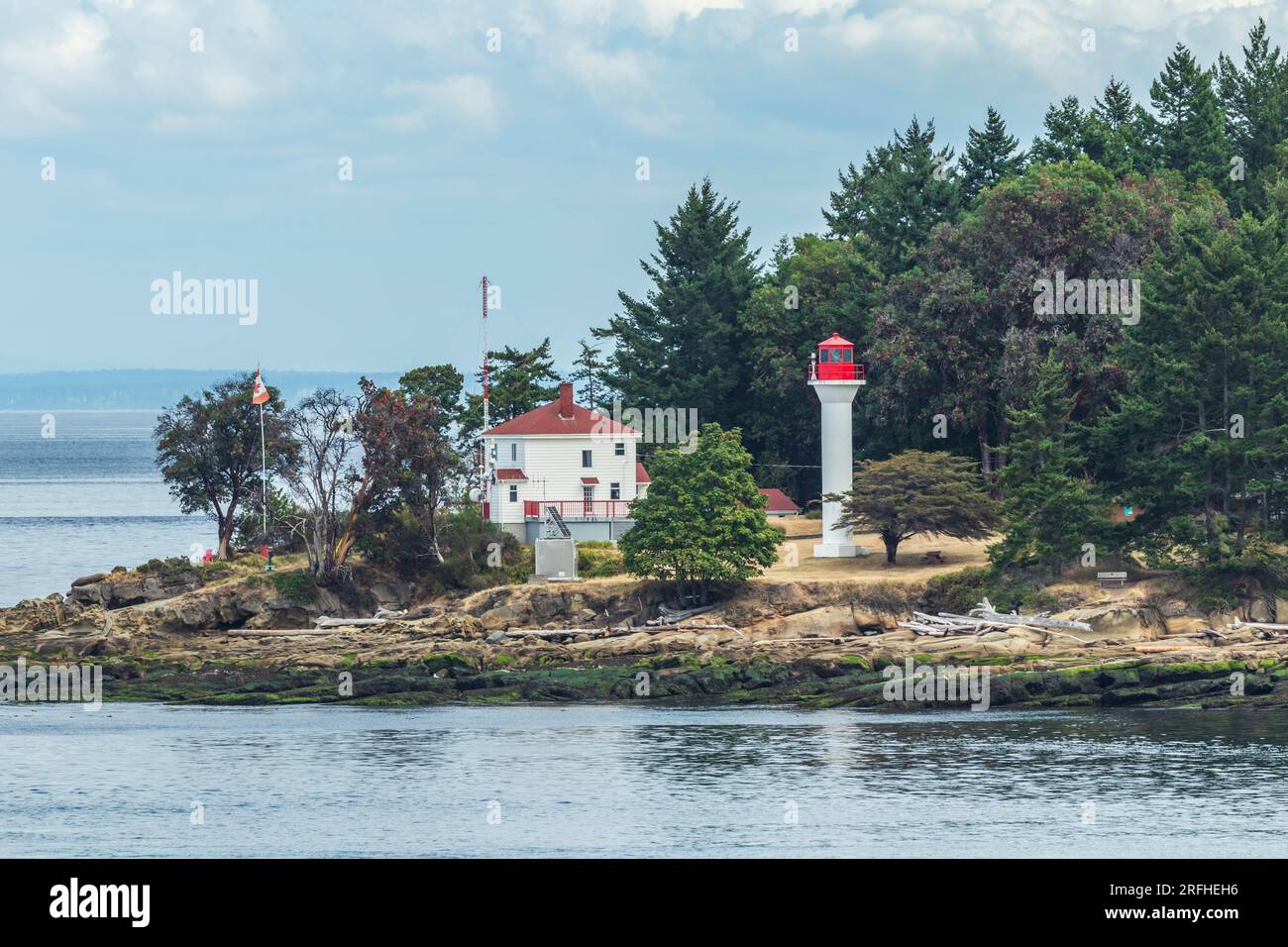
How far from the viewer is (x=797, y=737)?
51188mm

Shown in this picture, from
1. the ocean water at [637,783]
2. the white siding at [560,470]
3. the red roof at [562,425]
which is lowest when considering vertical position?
the ocean water at [637,783]

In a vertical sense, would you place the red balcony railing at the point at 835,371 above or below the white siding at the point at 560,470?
above

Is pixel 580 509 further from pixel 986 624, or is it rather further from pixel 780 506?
pixel 986 624

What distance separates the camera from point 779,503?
82.6m

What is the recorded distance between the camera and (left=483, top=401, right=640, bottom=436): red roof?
249 ft

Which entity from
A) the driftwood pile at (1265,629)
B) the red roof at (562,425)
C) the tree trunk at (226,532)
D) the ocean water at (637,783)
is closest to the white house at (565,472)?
the red roof at (562,425)

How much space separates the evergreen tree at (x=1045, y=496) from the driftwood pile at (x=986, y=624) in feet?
8.74

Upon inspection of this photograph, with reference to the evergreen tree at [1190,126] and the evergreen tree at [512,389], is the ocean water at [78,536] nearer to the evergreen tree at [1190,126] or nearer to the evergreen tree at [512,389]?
the evergreen tree at [512,389]

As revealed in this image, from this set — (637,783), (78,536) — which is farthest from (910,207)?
(78,536)

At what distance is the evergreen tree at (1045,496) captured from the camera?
63.5 meters

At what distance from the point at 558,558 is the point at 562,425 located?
9053 mm

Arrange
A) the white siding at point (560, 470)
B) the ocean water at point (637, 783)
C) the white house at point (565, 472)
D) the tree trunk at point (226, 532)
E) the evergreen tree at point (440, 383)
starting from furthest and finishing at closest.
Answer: the evergreen tree at point (440, 383)
the tree trunk at point (226, 532)
the white siding at point (560, 470)
the white house at point (565, 472)
the ocean water at point (637, 783)
